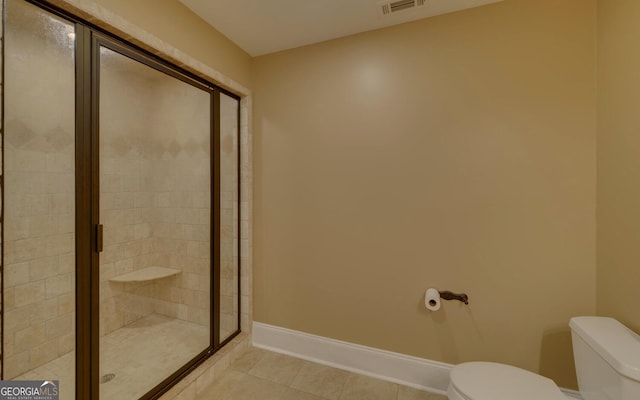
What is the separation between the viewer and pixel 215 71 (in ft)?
6.24

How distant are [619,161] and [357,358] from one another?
6.38ft

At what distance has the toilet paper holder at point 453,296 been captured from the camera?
1663 millimetres

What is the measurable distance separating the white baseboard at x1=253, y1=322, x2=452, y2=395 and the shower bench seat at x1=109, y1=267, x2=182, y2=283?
0.88 meters

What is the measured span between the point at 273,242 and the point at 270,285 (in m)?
0.38

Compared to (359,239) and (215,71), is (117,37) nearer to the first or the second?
(215,71)

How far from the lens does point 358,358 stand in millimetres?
1934

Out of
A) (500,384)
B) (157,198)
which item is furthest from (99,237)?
(500,384)

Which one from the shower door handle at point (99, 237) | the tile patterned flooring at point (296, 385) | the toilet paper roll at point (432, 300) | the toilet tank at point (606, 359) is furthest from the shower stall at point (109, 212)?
the toilet tank at point (606, 359)

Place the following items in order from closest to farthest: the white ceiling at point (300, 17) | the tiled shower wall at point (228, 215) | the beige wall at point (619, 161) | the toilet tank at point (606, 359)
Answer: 1. the toilet tank at point (606, 359)
2. the beige wall at point (619, 161)
3. the white ceiling at point (300, 17)
4. the tiled shower wall at point (228, 215)

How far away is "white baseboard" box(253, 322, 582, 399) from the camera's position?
1.75 m

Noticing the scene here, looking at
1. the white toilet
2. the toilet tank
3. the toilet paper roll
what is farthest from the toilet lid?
the toilet paper roll

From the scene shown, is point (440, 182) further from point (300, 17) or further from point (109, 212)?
point (109, 212)

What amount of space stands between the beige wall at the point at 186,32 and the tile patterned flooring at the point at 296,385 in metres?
2.25

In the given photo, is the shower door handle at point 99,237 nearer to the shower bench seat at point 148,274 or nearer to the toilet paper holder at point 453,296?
the shower bench seat at point 148,274
